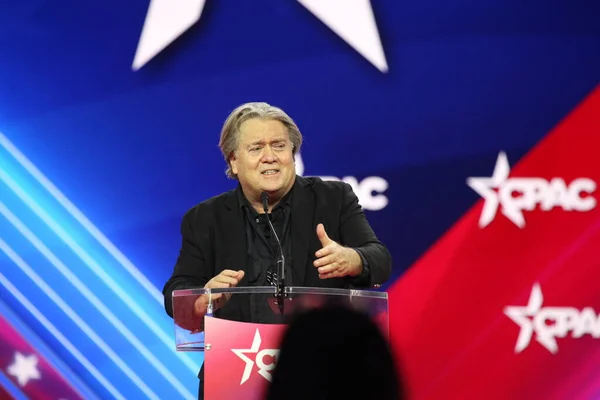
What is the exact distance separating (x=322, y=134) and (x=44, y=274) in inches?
54.7

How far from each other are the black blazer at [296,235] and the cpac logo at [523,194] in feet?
4.99

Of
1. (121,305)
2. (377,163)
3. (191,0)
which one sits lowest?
(121,305)

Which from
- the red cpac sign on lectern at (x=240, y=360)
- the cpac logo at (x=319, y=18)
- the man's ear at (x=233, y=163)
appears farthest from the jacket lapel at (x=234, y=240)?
the cpac logo at (x=319, y=18)

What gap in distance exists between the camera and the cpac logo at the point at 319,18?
4320mm

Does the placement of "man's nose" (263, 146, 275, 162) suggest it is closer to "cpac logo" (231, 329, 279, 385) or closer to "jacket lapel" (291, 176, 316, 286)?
"jacket lapel" (291, 176, 316, 286)

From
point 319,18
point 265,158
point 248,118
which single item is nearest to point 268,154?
point 265,158

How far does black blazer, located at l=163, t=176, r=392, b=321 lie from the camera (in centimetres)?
273

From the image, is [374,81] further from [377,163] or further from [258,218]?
[258,218]

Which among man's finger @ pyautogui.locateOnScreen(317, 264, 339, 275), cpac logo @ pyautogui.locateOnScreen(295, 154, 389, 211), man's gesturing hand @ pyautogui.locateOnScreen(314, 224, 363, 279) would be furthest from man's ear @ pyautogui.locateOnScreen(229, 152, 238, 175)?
cpac logo @ pyautogui.locateOnScreen(295, 154, 389, 211)

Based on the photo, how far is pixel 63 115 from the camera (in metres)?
4.34

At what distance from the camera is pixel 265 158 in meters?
2.81

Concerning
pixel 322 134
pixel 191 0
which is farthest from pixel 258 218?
pixel 191 0

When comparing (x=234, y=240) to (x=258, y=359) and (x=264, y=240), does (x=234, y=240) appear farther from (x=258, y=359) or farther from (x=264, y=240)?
(x=258, y=359)

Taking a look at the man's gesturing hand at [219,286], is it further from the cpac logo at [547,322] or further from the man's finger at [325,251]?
the cpac logo at [547,322]
